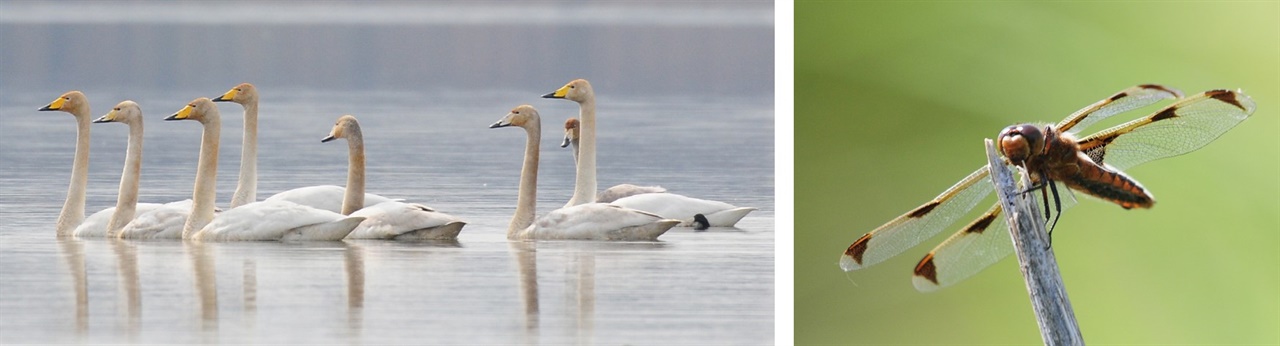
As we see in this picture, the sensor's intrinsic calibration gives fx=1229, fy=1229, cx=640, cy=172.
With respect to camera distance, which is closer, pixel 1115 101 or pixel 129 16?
pixel 1115 101

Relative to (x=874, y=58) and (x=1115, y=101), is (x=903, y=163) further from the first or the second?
(x=1115, y=101)

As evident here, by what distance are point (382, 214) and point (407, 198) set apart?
0.37 ft

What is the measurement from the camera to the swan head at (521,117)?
3.69 m

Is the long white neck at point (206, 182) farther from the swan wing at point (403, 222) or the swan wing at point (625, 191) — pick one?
the swan wing at point (625, 191)

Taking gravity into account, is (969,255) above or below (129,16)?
below

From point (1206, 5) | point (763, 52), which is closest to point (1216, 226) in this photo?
point (1206, 5)

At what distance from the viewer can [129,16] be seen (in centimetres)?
365

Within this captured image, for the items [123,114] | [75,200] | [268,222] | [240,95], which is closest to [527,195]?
[268,222]

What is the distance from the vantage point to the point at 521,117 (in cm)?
369

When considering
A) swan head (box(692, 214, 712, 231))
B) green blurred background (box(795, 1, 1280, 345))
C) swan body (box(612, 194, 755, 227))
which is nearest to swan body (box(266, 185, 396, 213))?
swan body (box(612, 194, 755, 227))

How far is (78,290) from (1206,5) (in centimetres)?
345

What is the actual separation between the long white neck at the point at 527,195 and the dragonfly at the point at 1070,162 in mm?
1455

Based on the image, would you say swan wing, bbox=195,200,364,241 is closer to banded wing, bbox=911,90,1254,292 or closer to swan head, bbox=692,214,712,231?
swan head, bbox=692,214,712,231

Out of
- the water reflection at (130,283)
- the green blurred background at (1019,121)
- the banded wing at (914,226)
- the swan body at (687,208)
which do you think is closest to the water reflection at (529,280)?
the swan body at (687,208)
